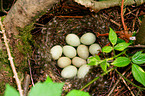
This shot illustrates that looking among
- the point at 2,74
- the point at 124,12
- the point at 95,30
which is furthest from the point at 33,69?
the point at 124,12

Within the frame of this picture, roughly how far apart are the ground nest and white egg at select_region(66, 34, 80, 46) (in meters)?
0.09

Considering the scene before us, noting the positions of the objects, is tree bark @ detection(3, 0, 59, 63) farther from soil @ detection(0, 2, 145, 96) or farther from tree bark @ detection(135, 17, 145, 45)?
tree bark @ detection(135, 17, 145, 45)

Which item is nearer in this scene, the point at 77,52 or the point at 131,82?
the point at 131,82

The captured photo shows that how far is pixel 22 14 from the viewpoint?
3.15 ft

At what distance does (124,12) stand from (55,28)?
0.65 metres

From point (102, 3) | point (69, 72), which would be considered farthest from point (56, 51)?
point (102, 3)

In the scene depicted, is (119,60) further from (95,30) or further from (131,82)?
(95,30)

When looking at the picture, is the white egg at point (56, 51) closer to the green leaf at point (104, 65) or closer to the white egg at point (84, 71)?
the white egg at point (84, 71)

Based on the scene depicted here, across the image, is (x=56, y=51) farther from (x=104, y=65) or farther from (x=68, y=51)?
(x=104, y=65)

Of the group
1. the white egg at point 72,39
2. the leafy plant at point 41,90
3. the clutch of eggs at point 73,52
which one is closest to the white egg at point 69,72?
the clutch of eggs at point 73,52

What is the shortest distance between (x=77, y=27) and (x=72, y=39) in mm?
140

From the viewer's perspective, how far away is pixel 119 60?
0.93m

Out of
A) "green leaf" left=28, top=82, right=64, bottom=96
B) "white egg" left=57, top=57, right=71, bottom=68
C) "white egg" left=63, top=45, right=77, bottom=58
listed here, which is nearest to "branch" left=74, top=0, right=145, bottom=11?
"white egg" left=63, top=45, right=77, bottom=58

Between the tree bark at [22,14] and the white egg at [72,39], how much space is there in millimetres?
466
